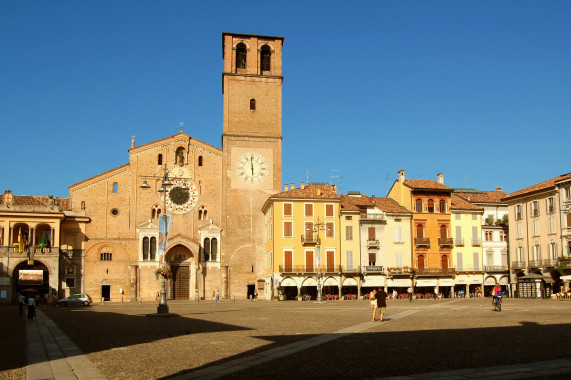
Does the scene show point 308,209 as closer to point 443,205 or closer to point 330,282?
point 330,282

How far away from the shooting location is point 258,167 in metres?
59.9

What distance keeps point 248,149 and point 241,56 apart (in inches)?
385

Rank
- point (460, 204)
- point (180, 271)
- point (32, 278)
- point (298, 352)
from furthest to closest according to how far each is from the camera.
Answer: point (460, 204), point (180, 271), point (32, 278), point (298, 352)

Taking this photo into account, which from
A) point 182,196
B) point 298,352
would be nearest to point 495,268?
point 182,196

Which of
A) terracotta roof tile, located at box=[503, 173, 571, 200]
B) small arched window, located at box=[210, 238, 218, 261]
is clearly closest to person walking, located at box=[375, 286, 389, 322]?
terracotta roof tile, located at box=[503, 173, 571, 200]

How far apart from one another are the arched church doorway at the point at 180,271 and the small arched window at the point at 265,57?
19.6 metres

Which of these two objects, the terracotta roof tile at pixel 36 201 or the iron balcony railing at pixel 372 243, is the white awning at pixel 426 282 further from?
the terracotta roof tile at pixel 36 201

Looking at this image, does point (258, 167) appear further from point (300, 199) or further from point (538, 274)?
A: point (538, 274)

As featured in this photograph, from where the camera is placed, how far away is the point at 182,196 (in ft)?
195

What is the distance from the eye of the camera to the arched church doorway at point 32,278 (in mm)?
55281

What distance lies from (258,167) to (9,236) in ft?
75.8

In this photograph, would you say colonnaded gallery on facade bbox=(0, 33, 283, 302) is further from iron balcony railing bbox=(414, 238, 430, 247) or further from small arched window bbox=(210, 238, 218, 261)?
iron balcony railing bbox=(414, 238, 430, 247)

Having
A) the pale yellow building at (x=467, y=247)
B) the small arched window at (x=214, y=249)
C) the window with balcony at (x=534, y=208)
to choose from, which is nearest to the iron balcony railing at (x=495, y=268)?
the pale yellow building at (x=467, y=247)

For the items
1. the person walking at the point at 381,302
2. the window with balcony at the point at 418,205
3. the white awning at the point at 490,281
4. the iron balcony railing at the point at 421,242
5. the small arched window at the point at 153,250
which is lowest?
the white awning at the point at 490,281
